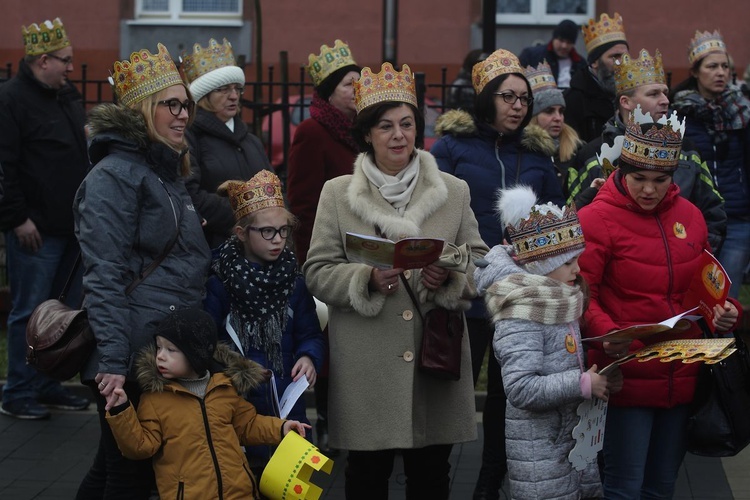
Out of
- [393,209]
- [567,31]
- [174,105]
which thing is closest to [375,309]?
[393,209]

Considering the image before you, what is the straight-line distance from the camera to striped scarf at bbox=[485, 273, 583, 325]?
4711 mm

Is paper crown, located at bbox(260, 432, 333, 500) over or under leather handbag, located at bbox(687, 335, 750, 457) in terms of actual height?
under

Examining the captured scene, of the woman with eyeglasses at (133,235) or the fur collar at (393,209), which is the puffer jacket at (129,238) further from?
the fur collar at (393,209)

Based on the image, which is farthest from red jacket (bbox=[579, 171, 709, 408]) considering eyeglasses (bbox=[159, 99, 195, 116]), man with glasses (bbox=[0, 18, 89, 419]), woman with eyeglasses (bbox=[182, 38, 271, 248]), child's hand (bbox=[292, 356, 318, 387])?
man with glasses (bbox=[0, 18, 89, 419])

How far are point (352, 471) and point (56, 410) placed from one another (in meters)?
3.21

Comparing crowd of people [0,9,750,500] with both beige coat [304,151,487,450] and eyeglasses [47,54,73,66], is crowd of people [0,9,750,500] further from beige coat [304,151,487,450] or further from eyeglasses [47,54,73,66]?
eyeglasses [47,54,73,66]

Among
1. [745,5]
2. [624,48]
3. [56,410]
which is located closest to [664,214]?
[624,48]

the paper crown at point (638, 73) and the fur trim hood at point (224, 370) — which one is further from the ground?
the paper crown at point (638, 73)

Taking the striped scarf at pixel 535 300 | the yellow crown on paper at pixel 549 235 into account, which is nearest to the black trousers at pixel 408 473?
the striped scarf at pixel 535 300

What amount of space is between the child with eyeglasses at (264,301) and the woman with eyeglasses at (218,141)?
3.72ft

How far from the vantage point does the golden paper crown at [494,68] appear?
6477 millimetres

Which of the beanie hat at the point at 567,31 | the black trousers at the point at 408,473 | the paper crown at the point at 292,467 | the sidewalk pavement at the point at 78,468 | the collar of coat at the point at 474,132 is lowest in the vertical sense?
the sidewalk pavement at the point at 78,468

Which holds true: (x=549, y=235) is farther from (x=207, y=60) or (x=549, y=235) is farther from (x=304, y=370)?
(x=207, y=60)

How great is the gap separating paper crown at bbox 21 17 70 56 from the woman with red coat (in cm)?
376
